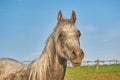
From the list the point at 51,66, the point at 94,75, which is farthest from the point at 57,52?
the point at 94,75

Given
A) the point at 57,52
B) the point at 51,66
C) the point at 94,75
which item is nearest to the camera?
the point at 57,52

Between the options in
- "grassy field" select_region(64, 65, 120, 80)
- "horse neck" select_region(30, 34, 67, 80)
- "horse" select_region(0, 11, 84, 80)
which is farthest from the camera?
"grassy field" select_region(64, 65, 120, 80)

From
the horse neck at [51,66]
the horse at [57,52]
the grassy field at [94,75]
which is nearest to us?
the horse at [57,52]

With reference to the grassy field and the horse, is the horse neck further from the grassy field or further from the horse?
the grassy field

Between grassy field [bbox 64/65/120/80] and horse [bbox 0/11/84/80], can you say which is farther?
grassy field [bbox 64/65/120/80]

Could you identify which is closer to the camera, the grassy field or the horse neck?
the horse neck

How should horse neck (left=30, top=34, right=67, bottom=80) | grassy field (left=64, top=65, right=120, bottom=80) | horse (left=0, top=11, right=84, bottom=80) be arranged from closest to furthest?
1. horse (left=0, top=11, right=84, bottom=80)
2. horse neck (left=30, top=34, right=67, bottom=80)
3. grassy field (left=64, top=65, right=120, bottom=80)

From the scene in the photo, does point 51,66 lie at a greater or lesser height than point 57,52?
lesser

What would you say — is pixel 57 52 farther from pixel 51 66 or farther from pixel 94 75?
pixel 94 75

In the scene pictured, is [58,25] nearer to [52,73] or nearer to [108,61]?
[52,73]

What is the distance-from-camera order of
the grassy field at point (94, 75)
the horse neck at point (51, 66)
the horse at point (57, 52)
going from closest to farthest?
1. the horse at point (57, 52)
2. the horse neck at point (51, 66)
3. the grassy field at point (94, 75)

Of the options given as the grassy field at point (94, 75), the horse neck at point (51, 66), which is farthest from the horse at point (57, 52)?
the grassy field at point (94, 75)

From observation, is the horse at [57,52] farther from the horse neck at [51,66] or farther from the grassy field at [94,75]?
the grassy field at [94,75]

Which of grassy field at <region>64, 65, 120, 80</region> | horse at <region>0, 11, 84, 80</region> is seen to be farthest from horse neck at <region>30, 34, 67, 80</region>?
grassy field at <region>64, 65, 120, 80</region>
